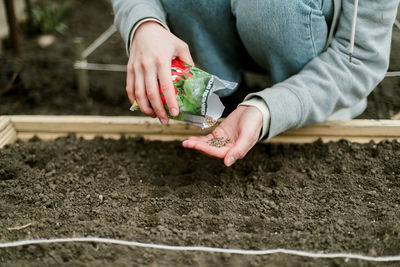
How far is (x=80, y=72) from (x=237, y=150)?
1.14 m

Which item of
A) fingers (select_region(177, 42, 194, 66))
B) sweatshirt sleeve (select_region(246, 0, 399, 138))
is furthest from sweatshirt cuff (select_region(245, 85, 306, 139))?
fingers (select_region(177, 42, 194, 66))

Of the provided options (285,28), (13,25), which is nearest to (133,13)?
(285,28)

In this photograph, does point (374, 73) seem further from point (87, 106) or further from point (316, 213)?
point (87, 106)

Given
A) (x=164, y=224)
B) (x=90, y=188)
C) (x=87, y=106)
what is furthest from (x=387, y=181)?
(x=87, y=106)

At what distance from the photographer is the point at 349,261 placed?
0.91 metres

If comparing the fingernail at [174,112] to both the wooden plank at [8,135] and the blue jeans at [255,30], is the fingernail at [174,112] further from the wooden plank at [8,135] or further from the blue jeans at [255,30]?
the wooden plank at [8,135]

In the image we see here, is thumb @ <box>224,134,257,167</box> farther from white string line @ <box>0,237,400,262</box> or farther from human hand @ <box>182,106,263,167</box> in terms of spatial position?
white string line @ <box>0,237,400,262</box>

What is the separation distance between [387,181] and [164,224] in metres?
0.68

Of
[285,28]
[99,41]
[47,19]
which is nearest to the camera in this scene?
[285,28]

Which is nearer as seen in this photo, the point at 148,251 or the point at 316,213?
the point at 148,251

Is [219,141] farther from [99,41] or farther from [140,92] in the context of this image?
[99,41]

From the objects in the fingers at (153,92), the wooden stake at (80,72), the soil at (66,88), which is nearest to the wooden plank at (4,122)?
the soil at (66,88)

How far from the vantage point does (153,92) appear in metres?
1.08

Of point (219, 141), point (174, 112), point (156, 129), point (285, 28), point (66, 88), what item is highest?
point (285, 28)
